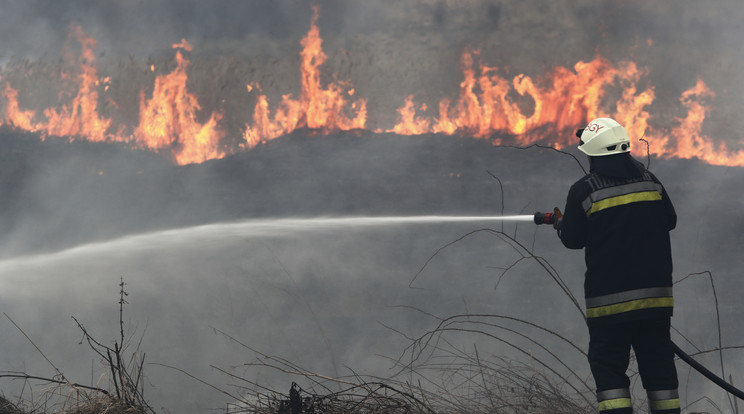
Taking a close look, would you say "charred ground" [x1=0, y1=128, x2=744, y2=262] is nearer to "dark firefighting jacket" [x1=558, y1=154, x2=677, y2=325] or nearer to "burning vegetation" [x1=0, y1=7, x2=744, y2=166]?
"burning vegetation" [x1=0, y1=7, x2=744, y2=166]

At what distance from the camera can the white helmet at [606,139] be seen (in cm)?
452

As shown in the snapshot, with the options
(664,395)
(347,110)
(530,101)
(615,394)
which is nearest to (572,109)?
(530,101)

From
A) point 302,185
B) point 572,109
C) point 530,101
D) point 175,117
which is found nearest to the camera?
point 572,109

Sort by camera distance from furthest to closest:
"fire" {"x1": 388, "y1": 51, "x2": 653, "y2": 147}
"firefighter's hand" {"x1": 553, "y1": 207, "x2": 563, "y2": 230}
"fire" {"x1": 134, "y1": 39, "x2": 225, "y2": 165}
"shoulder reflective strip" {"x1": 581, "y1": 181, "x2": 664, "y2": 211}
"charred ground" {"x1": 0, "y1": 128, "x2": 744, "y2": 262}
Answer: "fire" {"x1": 134, "y1": 39, "x2": 225, "y2": 165} < "fire" {"x1": 388, "y1": 51, "x2": 653, "y2": 147} < "charred ground" {"x1": 0, "y1": 128, "x2": 744, "y2": 262} < "firefighter's hand" {"x1": 553, "y1": 207, "x2": 563, "y2": 230} < "shoulder reflective strip" {"x1": 581, "y1": 181, "x2": 664, "y2": 211}

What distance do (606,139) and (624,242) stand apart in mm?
779

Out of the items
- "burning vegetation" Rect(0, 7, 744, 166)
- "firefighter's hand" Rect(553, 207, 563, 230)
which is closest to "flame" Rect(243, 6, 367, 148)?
"burning vegetation" Rect(0, 7, 744, 166)

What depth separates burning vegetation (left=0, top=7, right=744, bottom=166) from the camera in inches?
594

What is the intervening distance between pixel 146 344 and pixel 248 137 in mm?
6468

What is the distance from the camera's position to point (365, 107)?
1598cm

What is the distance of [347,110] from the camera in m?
16.0

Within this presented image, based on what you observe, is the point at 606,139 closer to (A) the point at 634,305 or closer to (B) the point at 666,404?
(A) the point at 634,305

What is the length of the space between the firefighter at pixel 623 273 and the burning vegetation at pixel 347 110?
36.1ft

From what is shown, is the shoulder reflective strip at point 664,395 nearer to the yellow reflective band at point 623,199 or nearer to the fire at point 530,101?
the yellow reflective band at point 623,199


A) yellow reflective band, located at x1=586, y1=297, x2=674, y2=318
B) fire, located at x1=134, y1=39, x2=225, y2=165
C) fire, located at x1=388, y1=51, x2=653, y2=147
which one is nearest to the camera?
yellow reflective band, located at x1=586, y1=297, x2=674, y2=318
